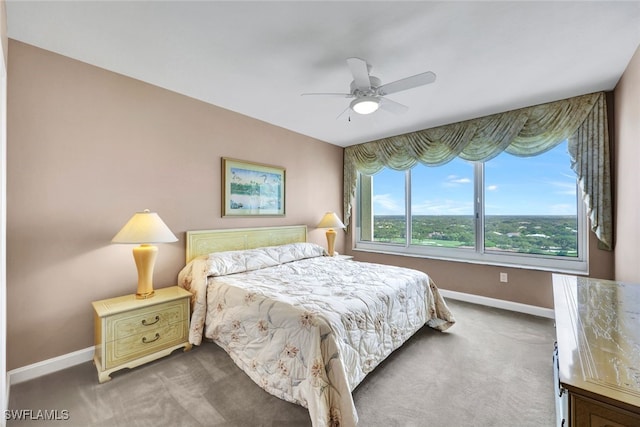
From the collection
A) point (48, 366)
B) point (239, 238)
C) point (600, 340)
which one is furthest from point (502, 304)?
point (48, 366)

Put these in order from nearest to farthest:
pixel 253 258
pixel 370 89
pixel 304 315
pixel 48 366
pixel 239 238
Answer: pixel 304 315
pixel 48 366
pixel 370 89
pixel 253 258
pixel 239 238

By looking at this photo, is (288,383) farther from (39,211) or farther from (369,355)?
(39,211)

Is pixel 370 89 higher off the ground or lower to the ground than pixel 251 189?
higher

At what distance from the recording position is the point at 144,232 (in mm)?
2189

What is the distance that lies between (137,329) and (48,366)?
0.70 meters

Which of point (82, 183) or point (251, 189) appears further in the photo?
point (251, 189)

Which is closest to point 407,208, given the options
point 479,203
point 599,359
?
point 479,203

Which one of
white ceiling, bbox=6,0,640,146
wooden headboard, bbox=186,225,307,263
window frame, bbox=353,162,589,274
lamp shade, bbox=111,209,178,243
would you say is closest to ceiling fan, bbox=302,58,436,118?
white ceiling, bbox=6,0,640,146

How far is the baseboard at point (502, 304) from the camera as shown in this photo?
126 inches

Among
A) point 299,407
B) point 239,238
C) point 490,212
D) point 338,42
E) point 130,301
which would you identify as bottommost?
point 299,407

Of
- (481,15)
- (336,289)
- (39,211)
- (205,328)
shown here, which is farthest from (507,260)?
(39,211)

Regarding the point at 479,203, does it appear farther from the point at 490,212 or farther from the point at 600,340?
the point at 600,340

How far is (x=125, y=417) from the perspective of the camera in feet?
5.48

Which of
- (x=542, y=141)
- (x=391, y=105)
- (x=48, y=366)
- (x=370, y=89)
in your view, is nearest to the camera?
(x=48, y=366)
